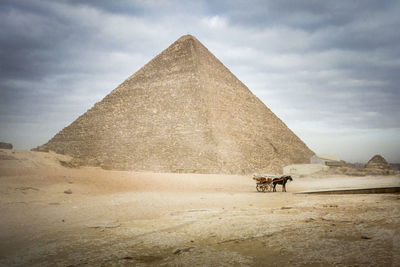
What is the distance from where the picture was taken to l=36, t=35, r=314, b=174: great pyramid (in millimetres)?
27219

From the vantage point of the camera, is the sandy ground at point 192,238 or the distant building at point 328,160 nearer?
the sandy ground at point 192,238

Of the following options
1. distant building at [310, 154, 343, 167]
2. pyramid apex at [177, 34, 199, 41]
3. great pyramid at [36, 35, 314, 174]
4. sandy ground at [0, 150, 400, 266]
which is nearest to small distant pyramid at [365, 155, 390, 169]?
distant building at [310, 154, 343, 167]

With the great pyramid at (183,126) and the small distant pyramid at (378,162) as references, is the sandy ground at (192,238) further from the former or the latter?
the small distant pyramid at (378,162)

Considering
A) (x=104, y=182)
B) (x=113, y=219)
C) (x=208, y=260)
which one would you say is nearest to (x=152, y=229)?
(x=113, y=219)

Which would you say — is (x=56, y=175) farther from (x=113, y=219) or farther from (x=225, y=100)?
(x=225, y=100)

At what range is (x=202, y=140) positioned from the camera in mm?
27328

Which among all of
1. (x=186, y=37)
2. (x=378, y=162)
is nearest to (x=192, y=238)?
(x=378, y=162)

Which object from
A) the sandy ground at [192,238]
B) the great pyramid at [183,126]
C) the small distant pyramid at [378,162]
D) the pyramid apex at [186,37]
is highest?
the pyramid apex at [186,37]

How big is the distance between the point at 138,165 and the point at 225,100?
14.1 metres

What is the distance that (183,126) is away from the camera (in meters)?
29.4

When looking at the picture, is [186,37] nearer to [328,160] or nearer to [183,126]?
[183,126]

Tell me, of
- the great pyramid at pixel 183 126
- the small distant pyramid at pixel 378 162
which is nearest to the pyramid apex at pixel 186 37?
the great pyramid at pixel 183 126

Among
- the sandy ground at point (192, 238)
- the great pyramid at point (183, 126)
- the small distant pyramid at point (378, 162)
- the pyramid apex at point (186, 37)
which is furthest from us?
the pyramid apex at point (186, 37)

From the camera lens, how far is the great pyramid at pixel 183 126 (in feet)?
89.3
